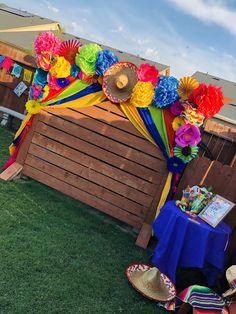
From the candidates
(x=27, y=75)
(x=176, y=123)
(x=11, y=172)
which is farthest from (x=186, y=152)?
(x=27, y=75)

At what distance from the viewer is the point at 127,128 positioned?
5004 mm

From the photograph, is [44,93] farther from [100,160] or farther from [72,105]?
[100,160]

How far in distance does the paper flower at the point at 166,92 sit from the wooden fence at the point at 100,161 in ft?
1.99

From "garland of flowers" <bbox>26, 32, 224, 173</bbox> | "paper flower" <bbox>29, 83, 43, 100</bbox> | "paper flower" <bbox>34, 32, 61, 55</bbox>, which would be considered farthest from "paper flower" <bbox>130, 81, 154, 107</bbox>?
"paper flower" <bbox>29, 83, 43, 100</bbox>

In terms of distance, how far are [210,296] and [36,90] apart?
390cm

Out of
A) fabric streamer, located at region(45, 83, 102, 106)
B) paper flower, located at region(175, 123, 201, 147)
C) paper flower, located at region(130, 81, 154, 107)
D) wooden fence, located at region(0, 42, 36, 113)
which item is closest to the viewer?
paper flower, located at region(175, 123, 201, 147)

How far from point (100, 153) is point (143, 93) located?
1.17m

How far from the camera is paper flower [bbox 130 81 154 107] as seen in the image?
4629mm

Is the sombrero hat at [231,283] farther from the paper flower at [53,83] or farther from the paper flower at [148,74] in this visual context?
A: the paper flower at [53,83]

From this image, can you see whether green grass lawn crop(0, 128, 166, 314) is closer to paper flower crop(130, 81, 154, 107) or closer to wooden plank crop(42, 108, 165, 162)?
wooden plank crop(42, 108, 165, 162)

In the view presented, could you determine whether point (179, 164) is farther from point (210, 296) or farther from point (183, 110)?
point (210, 296)

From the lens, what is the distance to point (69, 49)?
16.7ft

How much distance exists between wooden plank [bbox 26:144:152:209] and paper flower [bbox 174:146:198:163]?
2.67 ft

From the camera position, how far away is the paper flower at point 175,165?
4.64 metres
